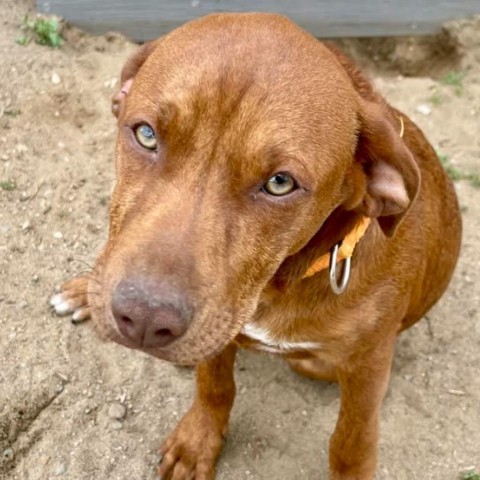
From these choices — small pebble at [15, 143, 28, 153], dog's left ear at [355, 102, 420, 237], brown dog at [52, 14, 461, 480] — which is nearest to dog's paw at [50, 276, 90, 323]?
small pebble at [15, 143, 28, 153]

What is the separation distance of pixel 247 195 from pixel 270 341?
907mm

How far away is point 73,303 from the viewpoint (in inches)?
184

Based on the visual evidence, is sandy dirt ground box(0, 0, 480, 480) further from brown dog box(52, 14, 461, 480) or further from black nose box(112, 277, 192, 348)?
black nose box(112, 277, 192, 348)

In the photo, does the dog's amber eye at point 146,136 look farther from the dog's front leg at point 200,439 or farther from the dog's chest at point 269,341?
the dog's front leg at point 200,439

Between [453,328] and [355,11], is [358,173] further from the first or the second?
[355,11]

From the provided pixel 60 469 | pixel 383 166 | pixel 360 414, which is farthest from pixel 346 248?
pixel 60 469

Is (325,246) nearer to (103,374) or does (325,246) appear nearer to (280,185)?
(280,185)

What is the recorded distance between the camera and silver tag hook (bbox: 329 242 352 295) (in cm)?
330

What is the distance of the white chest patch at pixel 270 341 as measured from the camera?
3.55 m

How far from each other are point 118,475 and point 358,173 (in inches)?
76.2

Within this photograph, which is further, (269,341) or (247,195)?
(269,341)

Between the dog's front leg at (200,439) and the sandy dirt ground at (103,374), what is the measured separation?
105 millimetres

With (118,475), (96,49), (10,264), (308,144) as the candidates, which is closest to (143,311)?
(308,144)

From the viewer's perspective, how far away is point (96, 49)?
6.17m
